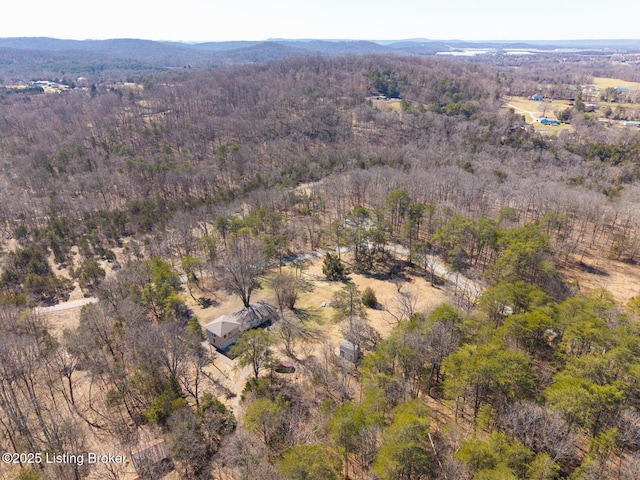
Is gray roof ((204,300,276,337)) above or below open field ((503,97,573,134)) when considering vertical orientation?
below

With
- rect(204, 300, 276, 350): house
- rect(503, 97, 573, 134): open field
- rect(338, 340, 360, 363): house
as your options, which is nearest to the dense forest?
rect(338, 340, 360, 363): house

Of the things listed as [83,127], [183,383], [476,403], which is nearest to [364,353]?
[476,403]

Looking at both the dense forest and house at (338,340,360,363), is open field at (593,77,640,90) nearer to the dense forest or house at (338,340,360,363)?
the dense forest

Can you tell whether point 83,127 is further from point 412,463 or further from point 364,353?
point 412,463

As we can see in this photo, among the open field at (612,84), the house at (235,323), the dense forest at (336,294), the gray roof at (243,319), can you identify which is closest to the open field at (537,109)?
the dense forest at (336,294)

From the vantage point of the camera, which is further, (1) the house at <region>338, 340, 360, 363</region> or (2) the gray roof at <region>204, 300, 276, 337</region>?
(2) the gray roof at <region>204, 300, 276, 337</region>

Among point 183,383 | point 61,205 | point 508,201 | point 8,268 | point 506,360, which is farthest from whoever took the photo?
point 61,205
